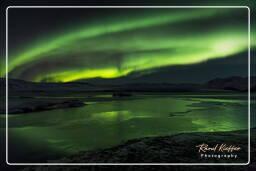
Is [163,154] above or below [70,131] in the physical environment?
below

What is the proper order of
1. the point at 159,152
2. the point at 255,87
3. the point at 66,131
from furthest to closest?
the point at 66,131
the point at 255,87
the point at 159,152

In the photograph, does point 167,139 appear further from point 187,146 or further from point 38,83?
point 38,83

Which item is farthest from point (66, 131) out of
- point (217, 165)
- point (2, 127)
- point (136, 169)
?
point (217, 165)

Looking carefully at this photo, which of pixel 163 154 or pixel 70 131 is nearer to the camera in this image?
pixel 163 154

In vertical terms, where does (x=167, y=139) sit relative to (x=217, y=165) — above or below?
above

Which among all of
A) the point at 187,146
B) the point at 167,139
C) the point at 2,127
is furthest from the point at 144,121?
the point at 2,127

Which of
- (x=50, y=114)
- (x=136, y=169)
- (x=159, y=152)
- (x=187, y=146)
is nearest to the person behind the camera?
(x=136, y=169)

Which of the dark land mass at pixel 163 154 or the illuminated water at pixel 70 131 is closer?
the dark land mass at pixel 163 154

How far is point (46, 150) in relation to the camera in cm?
418

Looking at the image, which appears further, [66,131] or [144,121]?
[144,121]

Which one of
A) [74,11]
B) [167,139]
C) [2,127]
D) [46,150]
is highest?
[74,11]

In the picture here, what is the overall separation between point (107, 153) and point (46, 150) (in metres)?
1.89

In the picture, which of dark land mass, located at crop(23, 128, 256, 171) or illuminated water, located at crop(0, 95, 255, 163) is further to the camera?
illuminated water, located at crop(0, 95, 255, 163)

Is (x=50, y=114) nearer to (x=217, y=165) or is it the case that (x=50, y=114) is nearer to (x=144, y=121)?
(x=144, y=121)
